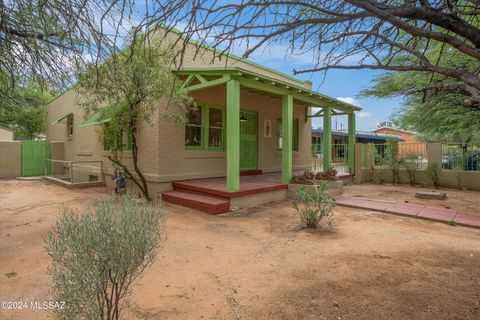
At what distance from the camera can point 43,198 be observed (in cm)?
870

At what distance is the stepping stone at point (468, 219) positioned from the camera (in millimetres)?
5864

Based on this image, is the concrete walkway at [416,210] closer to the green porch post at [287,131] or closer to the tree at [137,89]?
the green porch post at [287,131]

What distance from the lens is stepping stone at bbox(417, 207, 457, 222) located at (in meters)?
6.29

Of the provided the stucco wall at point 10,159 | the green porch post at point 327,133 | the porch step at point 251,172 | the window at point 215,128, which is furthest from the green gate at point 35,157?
the green porch post at point 327,133

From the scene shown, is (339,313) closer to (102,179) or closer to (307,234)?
(307,234)

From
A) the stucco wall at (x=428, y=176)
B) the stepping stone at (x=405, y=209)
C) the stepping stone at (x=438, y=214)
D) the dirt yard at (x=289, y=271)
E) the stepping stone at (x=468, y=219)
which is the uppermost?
the stucco wall at (x=428, y=176)

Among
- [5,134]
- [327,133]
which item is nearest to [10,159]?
[5,134]

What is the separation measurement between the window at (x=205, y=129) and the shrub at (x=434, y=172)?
27.6 feet

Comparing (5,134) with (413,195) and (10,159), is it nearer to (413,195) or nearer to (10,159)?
(10,159)

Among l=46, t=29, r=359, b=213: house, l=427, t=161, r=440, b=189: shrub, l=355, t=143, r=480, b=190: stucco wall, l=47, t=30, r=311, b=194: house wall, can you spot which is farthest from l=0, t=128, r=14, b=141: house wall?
l=427, t=161, r=440, b=189: shrub

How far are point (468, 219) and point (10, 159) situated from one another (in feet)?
61.9

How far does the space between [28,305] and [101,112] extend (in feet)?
18.7

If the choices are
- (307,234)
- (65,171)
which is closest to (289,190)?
(307,234)

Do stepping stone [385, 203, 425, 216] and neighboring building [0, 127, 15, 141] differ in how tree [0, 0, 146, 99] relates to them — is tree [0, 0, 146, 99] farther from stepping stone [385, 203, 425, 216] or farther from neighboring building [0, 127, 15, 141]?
neighboring building [0, 127, 15, 141]
